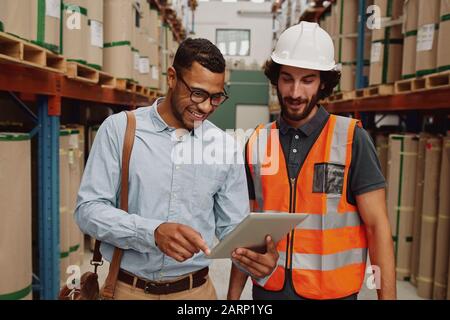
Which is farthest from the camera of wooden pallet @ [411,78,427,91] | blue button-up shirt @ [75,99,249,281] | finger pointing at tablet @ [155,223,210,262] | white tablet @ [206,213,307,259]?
wooden pallet @ [411,78,427,91]

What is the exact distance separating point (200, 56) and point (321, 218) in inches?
35.9

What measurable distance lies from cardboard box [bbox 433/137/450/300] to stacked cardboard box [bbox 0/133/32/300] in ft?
10.9

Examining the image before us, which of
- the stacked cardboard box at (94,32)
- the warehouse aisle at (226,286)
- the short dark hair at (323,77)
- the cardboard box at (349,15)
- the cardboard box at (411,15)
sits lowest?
the warehouse aisle at (226,286)

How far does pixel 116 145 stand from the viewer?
66.4 inches

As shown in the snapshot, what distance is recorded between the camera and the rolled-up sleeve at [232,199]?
1.86 metres

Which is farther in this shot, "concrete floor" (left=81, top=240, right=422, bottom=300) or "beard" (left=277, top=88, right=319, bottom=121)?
"concrete floor" (left=81, top=240, right=422, bottom=300)

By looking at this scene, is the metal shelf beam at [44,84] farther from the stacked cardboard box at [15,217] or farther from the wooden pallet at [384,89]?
the wooden pallet at [384,89]

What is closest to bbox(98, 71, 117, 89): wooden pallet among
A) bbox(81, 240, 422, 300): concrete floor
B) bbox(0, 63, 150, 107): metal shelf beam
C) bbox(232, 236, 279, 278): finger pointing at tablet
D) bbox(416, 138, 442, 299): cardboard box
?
bbox(0, 63, 150, 107): metal shelf beam

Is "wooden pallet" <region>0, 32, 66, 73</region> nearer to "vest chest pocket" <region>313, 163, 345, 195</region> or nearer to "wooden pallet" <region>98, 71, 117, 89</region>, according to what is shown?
"wooden pallet" <region>98, 71, 117, 89</region>

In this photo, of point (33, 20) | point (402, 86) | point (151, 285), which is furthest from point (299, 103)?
point (402, 86)

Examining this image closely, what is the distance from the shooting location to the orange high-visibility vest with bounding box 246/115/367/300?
6.59 feet

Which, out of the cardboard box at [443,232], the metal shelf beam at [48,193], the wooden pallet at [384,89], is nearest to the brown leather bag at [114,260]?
the metal shelf beam at [48,193]

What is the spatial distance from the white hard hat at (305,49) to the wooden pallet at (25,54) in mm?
1452

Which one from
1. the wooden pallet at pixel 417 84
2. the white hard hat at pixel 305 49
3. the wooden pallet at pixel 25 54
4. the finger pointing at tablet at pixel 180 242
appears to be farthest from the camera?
the wooden pallet at pixel 417 84
